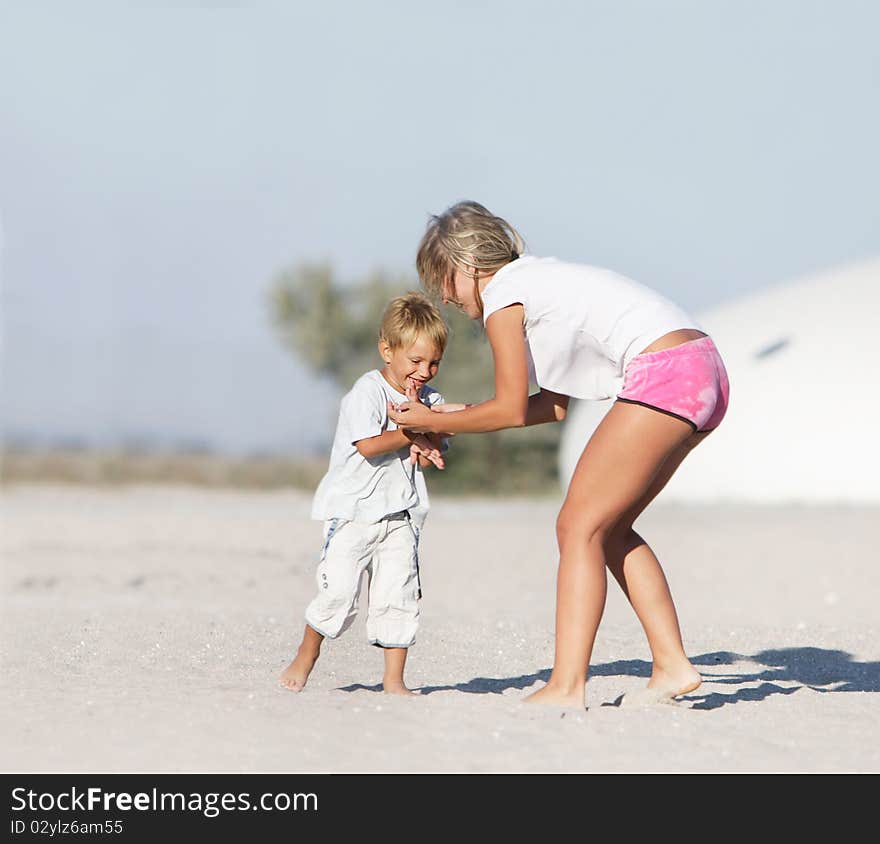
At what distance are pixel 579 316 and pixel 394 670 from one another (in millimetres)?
1630

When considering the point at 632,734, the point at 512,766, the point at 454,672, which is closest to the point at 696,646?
the point at 454,672

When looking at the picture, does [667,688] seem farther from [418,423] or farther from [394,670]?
[418,423]

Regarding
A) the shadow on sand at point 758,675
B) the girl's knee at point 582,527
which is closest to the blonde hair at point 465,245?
the girl's knee at point 582,527

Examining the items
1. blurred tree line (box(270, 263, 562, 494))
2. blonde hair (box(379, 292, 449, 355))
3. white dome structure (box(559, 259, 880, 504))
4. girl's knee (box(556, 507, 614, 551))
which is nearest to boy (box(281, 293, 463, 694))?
blonde hair (box(379, 292, 449, 355))

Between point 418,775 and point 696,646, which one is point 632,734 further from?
point 696,646

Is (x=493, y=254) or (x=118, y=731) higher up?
(x=493, y=254)

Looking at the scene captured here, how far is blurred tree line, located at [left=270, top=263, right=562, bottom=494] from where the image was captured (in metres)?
30.8

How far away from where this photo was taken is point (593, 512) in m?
4.57

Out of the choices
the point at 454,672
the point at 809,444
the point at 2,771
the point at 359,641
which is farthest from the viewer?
the point at 809,444

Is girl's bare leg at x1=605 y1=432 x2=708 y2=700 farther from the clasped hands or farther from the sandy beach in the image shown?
the clasped hands

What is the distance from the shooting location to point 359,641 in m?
7.23

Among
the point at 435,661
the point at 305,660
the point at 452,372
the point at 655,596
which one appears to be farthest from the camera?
the point at 452,372

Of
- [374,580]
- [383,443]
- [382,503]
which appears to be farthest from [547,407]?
[374,580]
